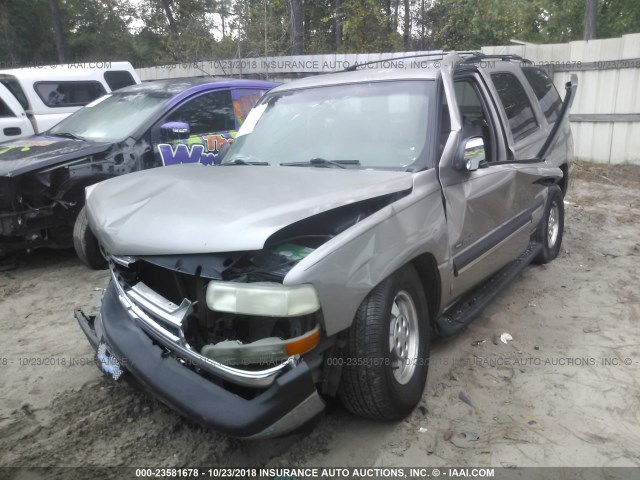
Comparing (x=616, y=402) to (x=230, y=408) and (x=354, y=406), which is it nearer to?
(x=354, y=406)

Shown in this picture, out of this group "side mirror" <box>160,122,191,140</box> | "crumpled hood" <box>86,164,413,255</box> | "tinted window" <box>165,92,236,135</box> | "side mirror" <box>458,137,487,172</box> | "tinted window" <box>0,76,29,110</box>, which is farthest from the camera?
"tinted window" <box>0,76,29,110</box>

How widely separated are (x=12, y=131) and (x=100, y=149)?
156 inches

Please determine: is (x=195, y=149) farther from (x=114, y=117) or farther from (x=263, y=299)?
(x=263, y=299)

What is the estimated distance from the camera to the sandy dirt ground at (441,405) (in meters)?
2.66

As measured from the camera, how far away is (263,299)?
2168 millimetres

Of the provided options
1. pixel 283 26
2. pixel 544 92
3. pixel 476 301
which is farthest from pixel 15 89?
pixel 476 301

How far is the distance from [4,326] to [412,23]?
18656 millimetres

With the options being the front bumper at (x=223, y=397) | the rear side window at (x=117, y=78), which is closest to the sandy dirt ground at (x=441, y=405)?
the front bumper at (x=223, y=397)

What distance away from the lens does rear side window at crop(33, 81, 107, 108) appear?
29.1 ft

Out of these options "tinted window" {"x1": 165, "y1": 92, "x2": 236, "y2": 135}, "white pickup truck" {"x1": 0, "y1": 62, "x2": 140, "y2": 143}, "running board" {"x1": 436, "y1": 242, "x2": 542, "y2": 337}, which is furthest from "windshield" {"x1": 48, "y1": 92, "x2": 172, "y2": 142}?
"running board" {"x1": 436, "y1": 242, "x2": 542, "y2": 337}

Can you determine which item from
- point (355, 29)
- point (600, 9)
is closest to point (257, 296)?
A: point (355, 29)

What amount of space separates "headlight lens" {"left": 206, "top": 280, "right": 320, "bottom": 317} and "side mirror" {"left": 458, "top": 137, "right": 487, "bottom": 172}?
4.97ft

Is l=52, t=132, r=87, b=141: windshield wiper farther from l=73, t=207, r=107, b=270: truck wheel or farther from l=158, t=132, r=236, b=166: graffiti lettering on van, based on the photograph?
l=73, t=207, r=107, b=270: truck wheel

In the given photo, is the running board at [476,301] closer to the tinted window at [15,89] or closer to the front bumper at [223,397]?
the front bumper at [223,397]
